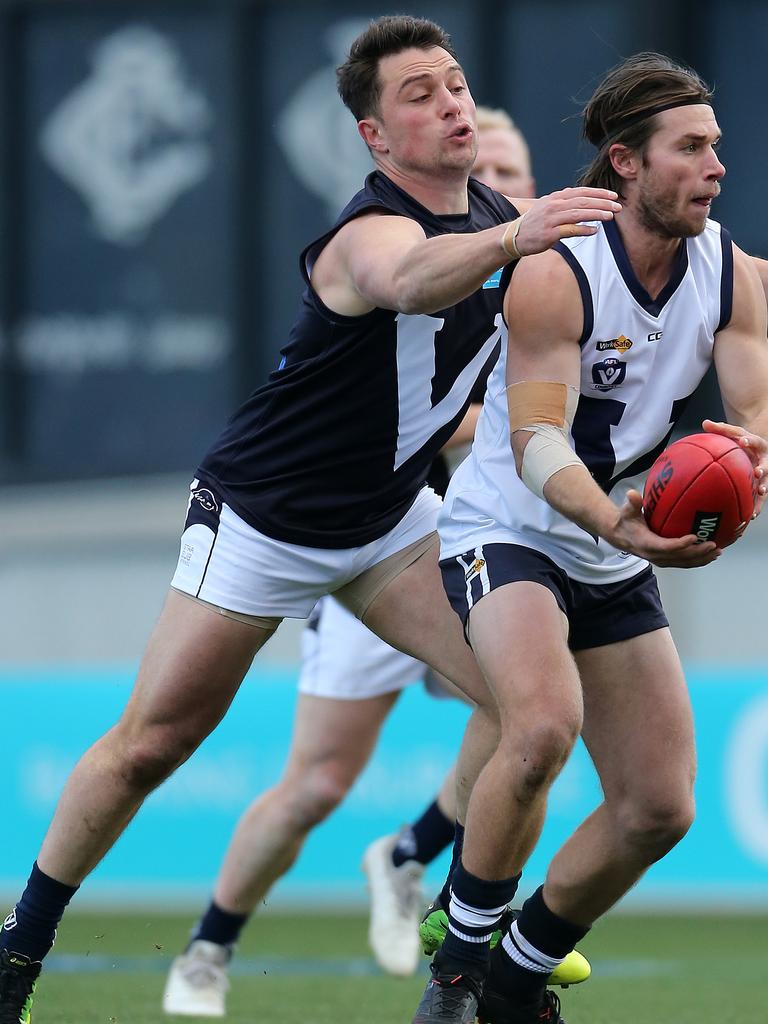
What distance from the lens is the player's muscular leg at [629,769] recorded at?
484 cm

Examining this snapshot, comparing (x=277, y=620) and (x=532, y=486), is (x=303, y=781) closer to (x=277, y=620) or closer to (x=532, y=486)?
(x=277, y=620)

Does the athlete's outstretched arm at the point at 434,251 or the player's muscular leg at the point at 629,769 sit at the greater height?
the athlete's outstretched arm at the point at 434,251

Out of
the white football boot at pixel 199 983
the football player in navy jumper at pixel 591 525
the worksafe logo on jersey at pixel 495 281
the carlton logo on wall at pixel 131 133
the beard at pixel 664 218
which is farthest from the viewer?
the carlton logo on wall at pixel 131 133

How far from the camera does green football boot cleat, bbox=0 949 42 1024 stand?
5.05 meters

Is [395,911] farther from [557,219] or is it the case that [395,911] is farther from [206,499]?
[557,219]

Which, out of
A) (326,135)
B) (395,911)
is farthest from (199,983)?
(326,135)

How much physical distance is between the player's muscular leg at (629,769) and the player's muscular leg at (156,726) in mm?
915

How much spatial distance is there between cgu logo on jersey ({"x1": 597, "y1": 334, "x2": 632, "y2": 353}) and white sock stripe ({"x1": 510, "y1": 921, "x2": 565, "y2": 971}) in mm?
1494

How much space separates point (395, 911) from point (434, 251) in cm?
320

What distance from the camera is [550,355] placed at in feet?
15.4

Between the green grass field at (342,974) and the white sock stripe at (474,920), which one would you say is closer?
the white sock stripe at (474,920)

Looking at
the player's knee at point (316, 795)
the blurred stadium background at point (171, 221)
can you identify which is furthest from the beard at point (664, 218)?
the blurred stadium background at point (171, 221)

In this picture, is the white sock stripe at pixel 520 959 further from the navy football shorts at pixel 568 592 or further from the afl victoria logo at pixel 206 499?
the afl victoria logo at pixel 206 499

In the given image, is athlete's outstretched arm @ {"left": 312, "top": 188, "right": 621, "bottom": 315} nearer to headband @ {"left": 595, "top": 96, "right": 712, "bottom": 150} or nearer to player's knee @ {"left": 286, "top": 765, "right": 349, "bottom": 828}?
headband @ {"left": 595, "top": 96, "right": 712, "bottom": 150}
